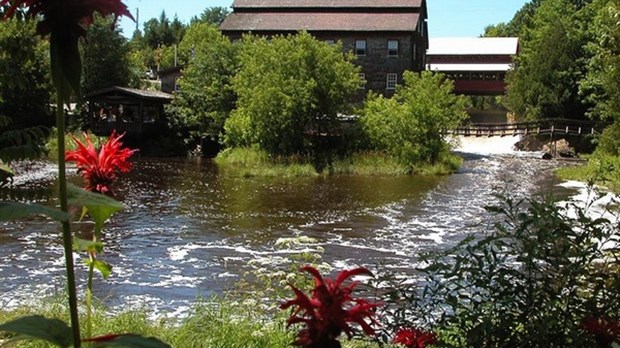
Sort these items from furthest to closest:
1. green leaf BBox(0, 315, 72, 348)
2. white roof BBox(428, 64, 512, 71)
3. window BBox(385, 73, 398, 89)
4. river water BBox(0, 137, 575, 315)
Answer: white roof BBox(428, 64, 512, 71) → window BBox(385, 73, 398, 89) → river water BBox(0, 137, 575, 315) → green leaf BBox(0, 315, 72, 348)

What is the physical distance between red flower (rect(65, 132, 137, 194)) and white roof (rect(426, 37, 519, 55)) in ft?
229

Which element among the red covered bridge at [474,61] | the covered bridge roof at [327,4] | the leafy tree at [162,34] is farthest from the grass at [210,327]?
the leafy tree at [162,34]

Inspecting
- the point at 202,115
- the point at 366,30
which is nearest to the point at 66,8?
the point at 202,115

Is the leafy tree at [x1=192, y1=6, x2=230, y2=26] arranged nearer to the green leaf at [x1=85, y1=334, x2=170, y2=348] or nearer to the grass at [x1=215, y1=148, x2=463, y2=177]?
the grass at [x1=215, y1=148, x2=463, y2=177]

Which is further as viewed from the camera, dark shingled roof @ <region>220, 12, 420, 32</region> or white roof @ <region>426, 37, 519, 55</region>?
white roof @ <region>426, 37, 519, 55</region>

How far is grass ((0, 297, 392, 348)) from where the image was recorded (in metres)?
6.35

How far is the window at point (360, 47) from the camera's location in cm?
4901

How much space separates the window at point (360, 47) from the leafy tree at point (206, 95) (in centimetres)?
1021

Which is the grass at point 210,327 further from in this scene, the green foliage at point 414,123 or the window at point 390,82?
the window at point 390,82

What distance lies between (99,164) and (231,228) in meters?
15.0

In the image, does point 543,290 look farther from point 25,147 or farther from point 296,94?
point 296,94

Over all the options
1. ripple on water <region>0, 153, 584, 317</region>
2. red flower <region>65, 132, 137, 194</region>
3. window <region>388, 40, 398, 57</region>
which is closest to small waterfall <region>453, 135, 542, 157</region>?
window <region>388, 40, 398, 57</region>

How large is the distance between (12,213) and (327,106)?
107ft

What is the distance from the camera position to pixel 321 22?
162ft
